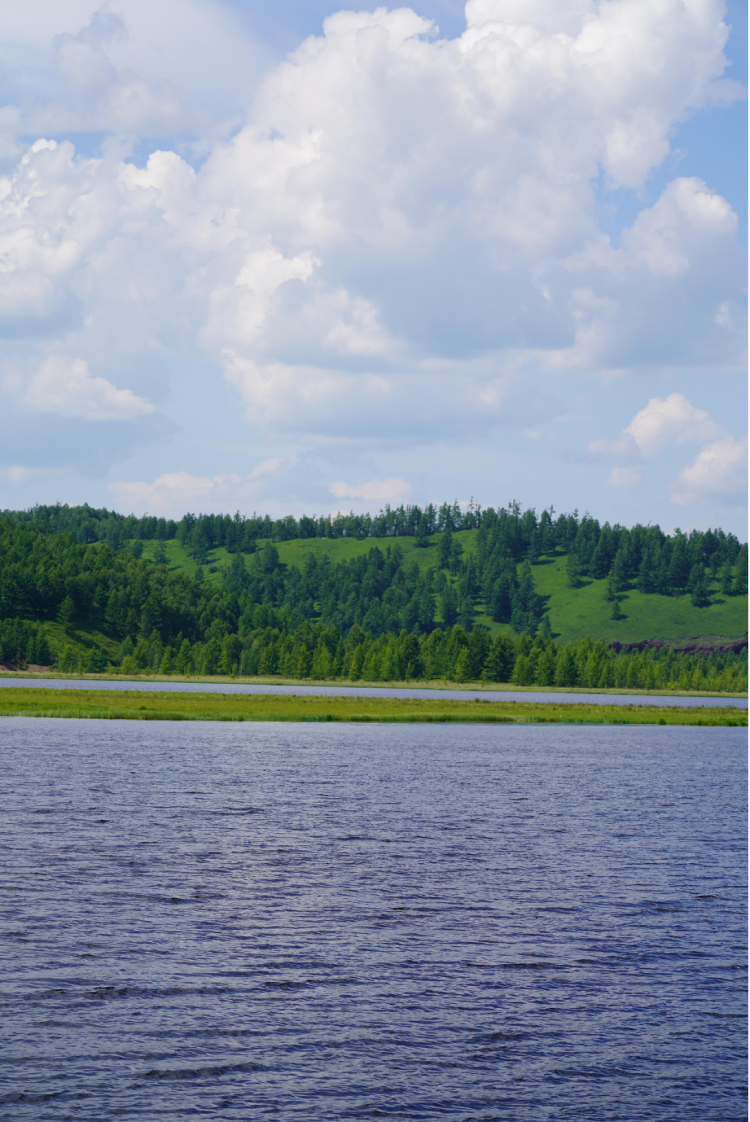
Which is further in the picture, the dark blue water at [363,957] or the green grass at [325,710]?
the green grass at [325,710]

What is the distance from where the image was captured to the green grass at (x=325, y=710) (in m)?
134

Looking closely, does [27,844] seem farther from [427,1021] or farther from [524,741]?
[524,741]

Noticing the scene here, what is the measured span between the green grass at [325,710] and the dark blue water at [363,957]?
6300 cm

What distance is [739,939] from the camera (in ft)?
119

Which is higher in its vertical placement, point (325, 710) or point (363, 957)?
point (363, 957)

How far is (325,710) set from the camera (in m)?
158

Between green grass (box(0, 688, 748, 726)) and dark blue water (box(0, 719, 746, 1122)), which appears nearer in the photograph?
dark blue water (box(0, 719, 746, 1122))

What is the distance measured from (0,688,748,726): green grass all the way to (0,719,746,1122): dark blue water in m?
63.0

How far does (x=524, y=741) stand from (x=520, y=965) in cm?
9991

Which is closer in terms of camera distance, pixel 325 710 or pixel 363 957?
pixel 363 957

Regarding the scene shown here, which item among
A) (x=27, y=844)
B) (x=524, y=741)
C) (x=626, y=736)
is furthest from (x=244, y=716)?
(x=27, y=844)

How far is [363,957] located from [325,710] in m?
126

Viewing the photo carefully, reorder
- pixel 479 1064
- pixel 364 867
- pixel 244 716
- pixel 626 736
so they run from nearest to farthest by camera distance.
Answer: pixel 479 1064
pixel 364 867
pixel 244 716
pixel 626 736

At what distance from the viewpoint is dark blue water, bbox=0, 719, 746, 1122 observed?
22844 millimetres
